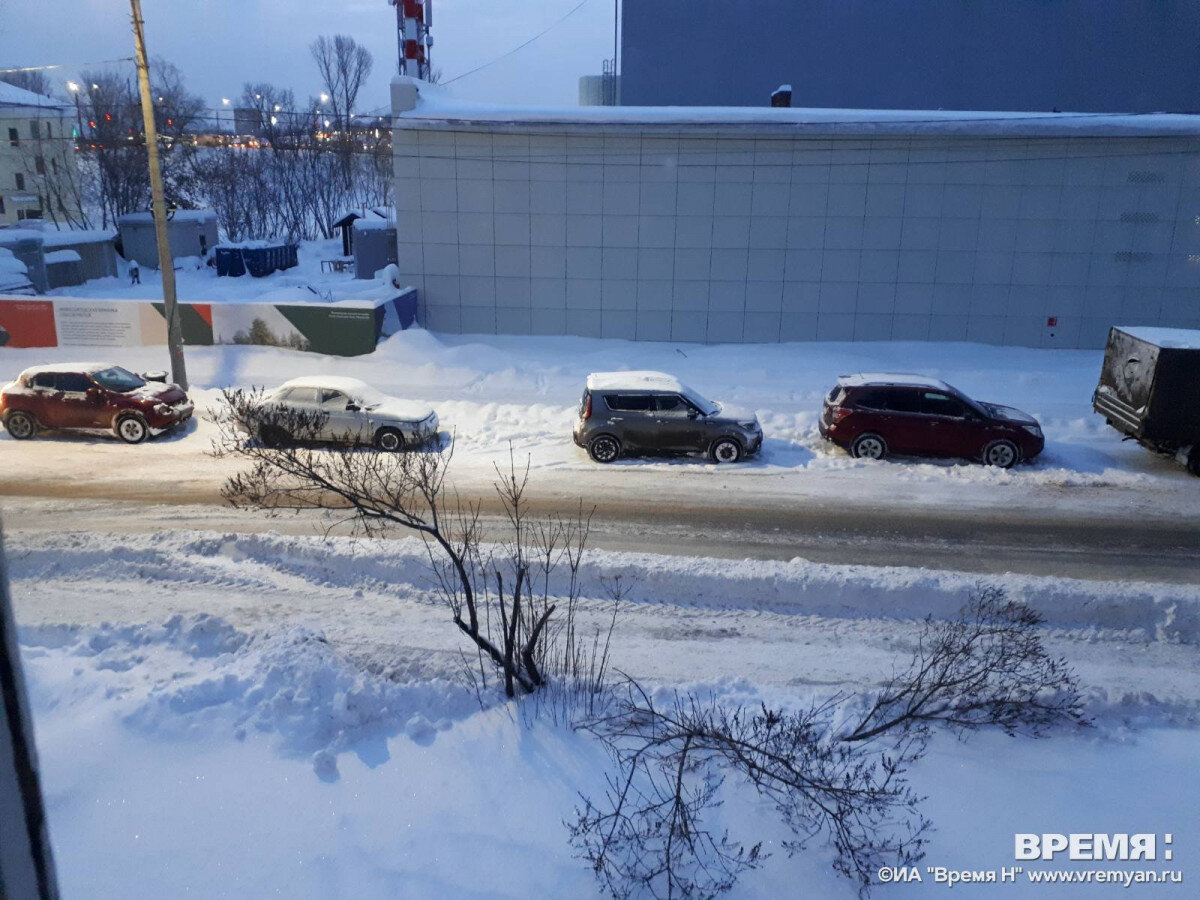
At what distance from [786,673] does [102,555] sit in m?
8.91

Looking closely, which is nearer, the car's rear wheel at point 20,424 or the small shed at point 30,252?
the car's rear wheel at point 20,424

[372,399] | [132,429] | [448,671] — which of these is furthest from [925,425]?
[132,429]

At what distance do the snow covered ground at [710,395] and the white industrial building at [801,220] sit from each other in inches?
44.5

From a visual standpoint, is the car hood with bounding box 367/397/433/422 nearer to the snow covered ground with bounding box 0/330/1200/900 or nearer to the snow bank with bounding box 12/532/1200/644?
the snow covered ground with bounding box 0/330/1200/900

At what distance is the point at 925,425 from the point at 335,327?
15081 mm

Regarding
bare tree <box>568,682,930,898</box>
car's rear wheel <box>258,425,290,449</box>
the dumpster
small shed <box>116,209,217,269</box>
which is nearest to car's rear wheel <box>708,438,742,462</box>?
car's rear wheel <box>258,425,290,449</box>

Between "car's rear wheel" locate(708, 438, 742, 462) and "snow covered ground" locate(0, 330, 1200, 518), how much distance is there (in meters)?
0.27

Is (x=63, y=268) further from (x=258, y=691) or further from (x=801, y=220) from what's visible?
(x=258, y=691)

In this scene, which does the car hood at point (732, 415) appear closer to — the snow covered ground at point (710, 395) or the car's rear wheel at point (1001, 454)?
the snow covered ground at point (710, 395)

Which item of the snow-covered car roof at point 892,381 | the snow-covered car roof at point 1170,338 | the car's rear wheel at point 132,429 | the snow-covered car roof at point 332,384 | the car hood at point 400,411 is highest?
the snow-covered car roof at point 1170,338

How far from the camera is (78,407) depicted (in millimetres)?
16719

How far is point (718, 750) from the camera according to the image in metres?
6.68

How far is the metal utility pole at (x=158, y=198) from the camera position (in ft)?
55.0

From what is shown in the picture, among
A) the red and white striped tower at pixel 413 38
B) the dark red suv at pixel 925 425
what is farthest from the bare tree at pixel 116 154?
the dark red suv at pixel 925 425
